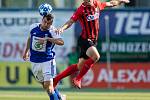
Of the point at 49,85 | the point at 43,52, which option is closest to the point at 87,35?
the point at 43,52

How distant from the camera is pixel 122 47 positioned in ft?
86.5

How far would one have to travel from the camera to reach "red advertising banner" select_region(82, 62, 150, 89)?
2617cm

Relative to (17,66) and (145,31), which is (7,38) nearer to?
(17,66)

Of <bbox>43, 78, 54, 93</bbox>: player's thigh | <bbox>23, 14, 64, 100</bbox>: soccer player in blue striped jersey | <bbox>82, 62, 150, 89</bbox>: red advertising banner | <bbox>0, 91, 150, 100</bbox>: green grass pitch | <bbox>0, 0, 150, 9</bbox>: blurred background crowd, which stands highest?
<bbox>23, 14, 64, 100</bbox>: soccer player in blue striped jersey

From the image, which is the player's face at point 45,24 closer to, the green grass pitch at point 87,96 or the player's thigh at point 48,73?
the player's thigh at point 48,73

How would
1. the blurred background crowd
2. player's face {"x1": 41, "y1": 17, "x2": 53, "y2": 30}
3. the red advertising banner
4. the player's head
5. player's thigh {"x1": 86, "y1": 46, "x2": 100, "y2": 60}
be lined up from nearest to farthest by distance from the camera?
1. the player's head
2. player's face {"x1": 41, "y1": 17, "x2": 53, "y2": 30}
3. player's thigh {"x1": 86, "y1": 46, "x2": 100, "y2": 60}
4. the red advertising banner
5. the blurred background crowd

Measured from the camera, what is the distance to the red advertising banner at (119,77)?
26172mm

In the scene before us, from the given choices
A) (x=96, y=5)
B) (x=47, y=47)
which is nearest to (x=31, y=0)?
(x=96, y=5)

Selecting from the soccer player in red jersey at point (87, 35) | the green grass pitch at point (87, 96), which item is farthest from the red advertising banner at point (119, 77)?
the soccer player in red jersey at point (87, 35)

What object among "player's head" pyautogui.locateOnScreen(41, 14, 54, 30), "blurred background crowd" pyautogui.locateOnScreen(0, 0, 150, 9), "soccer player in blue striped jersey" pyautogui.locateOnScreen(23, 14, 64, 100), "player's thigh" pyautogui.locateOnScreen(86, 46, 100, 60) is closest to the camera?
"player's head" pyautogui.locateOnScreen(41, 14, 54, 30)

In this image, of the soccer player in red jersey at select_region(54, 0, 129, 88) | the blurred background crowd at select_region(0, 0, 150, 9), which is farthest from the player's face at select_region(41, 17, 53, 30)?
the blurred background crowd at select_region(0, 0, 150, 9)

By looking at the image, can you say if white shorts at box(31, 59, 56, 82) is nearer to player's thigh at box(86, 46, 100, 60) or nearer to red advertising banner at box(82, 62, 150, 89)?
player's thigh at box(86, 46, 100, 60)

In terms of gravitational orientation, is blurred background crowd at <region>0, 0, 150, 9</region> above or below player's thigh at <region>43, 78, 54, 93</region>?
below

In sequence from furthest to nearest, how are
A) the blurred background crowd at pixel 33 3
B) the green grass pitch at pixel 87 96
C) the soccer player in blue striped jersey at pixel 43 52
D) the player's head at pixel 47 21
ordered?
the blurred background crowd at pixel 33 3 → the green grass pitch at pixel 87 96 → the soccer player in blue striped jersey at pixel 43 52 → the player's head at pixel 47 21
